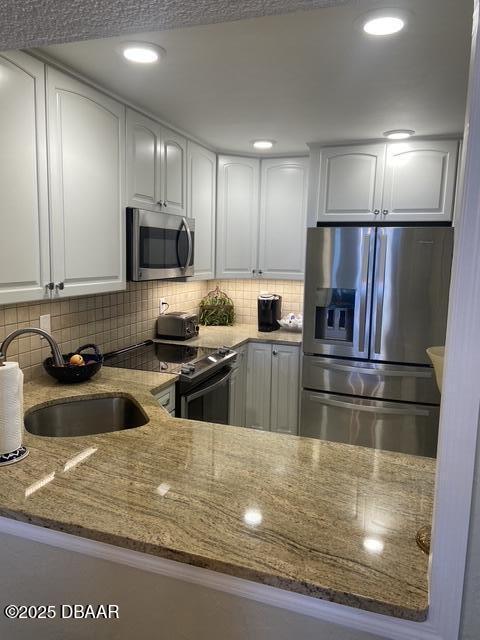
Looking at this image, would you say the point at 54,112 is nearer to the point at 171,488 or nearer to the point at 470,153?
the point at 171,488

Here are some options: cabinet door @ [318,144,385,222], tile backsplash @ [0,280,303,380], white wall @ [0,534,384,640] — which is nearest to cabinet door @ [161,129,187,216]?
tile backsplash @ [0,280,303,380]

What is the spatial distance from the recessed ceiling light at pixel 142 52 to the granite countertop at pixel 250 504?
1.39m

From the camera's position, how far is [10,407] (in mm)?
1238

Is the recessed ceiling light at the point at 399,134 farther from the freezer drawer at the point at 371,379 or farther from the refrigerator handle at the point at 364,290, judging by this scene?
the freezer drawer at the point at 371,379

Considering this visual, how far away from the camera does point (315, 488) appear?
1157 mm

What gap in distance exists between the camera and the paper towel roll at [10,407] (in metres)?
1.22

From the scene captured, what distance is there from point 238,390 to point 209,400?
645 millimetres

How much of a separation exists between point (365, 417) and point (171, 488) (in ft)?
6.81

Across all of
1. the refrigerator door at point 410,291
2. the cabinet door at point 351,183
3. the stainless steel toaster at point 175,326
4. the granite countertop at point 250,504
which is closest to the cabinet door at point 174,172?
the stainless steel toaster at point 175,326

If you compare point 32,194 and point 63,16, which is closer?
point 63,16

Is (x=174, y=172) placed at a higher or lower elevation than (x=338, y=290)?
higher

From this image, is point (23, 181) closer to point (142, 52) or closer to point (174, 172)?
point (142, 52)

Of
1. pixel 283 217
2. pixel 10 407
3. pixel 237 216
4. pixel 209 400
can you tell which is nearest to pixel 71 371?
pixel 10 407

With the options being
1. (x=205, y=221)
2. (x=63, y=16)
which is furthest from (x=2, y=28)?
(x=205, y=221)
